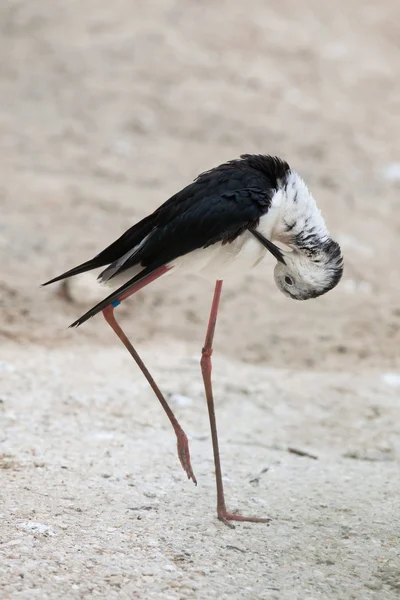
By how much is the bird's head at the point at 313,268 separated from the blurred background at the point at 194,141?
208 cm

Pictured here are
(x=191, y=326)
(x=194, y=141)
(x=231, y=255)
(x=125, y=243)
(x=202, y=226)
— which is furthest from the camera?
(x=194, y=141)

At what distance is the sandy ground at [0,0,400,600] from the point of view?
277 cm

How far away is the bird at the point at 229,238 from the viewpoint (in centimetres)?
296

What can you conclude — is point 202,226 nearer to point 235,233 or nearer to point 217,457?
point 235,233

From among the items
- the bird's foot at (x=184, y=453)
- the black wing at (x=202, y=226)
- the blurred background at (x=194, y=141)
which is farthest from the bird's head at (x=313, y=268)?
the blurred background at (x=194, y=141)

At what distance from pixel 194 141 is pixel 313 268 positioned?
485 centimetres

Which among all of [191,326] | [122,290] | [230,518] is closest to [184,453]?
[230,518]

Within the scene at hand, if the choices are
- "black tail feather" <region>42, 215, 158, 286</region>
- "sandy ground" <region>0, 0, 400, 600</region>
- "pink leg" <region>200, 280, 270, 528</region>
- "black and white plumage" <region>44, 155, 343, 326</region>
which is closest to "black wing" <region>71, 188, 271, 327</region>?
"black and white plumage" <region>44, 155, 343, 326</region>

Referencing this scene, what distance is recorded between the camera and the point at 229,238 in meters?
2.98

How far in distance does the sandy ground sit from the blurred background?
2 centimetres

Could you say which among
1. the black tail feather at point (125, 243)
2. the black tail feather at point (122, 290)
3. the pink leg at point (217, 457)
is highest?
the black tail feather at point (125, 243)

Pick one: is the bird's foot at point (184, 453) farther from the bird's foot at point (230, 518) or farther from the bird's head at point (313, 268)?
the bird's head at point (313, 268)

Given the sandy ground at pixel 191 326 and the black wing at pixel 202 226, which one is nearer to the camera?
the sandy ground at pixel 191 326

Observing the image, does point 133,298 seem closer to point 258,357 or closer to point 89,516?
point 258,357
